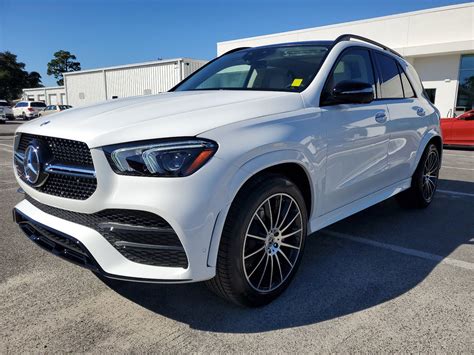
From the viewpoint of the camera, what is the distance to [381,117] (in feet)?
11.9

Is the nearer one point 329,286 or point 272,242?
point 272,242

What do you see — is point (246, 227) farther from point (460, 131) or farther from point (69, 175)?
point (460, 131)

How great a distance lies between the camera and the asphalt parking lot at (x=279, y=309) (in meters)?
2.22

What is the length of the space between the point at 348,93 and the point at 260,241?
1296 millimetres

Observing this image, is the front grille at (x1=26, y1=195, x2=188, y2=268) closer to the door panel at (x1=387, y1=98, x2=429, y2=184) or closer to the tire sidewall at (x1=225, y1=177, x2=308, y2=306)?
the tire sidewall at (x1=225, y1=177, x2=308, y2=306)

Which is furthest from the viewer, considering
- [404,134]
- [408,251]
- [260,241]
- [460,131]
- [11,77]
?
[11,77]

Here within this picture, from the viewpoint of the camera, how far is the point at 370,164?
3.52 m

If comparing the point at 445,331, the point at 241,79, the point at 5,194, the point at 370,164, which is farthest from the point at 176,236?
the point at 5,194

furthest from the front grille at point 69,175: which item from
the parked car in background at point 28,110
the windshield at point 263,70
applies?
the parked car in background at point 28,110

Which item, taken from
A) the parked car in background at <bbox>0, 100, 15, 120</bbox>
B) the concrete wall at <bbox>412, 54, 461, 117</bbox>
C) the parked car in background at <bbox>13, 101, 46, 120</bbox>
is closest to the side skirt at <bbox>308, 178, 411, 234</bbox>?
the concrete wall at <bbox>412, 54, 461, 117</bbox>

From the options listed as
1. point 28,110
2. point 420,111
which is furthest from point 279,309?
point 28,110

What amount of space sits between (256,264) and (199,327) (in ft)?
1.70

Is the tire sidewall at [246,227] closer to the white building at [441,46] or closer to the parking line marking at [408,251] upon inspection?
the parking line marking at [408,251]

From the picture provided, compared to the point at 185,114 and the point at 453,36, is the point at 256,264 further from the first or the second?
the point at 453,36
